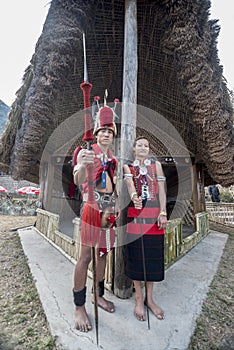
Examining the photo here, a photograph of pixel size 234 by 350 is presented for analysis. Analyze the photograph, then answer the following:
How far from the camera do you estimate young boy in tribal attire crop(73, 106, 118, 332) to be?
61.7 inches

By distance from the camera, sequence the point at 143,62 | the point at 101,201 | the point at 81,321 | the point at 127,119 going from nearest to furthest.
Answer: the point at 81,321 < the point at 101,201 < the point at 127,119 < the point at 143,62

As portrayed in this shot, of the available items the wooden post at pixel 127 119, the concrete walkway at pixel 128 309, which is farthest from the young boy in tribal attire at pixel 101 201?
the wooden post at pixel 127 119

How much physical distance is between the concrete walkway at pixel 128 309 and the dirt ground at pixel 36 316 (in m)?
0.07

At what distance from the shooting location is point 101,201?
1681mm

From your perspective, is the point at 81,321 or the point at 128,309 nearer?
the point at 81,321

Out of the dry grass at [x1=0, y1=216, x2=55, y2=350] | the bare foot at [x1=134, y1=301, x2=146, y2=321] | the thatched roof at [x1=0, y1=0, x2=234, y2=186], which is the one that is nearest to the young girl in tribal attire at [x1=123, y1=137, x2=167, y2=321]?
the bare foot at [x1=134, y1=301, x2=146, y2=321]

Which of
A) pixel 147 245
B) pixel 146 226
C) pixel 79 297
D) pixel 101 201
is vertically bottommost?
pixel 79 297

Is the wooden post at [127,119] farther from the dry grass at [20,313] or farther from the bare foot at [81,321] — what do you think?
the dry grass at [20,313]

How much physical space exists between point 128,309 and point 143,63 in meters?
3.51

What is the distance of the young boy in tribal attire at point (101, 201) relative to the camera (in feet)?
5.14

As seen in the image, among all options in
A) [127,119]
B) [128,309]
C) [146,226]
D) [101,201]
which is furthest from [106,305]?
[127,119]

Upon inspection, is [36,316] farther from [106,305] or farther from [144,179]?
[144,179]

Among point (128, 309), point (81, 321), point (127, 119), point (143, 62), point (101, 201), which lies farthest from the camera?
point (143, 62)

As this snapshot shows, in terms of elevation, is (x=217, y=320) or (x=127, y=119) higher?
(x=127, y=119)
